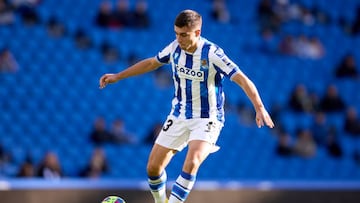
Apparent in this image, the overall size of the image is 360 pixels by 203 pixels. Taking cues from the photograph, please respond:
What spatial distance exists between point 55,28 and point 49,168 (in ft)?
13.9

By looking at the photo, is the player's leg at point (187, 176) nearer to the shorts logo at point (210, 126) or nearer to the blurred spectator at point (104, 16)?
the shorts logo at point (210, 126)

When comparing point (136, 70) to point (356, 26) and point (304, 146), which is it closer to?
point (304, 146)

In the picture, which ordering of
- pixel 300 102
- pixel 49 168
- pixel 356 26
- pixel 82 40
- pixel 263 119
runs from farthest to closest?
pixel 356 26 → pixel 300 102 → pixel 82 40 → pixel 49 168 → pixel 263 119

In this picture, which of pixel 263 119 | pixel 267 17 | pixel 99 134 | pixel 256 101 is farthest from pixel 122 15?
pixel 263 119

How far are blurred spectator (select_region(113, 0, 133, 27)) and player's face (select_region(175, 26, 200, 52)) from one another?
10.4m

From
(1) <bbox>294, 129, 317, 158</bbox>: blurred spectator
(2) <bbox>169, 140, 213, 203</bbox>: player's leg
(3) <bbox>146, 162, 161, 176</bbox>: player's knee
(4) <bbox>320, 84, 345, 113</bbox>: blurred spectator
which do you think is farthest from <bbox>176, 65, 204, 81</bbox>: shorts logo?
(4) <bbox>320, 84, 345, 113</bbox>: blurred spectator

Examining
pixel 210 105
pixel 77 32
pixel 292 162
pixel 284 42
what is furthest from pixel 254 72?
pixel 210 105

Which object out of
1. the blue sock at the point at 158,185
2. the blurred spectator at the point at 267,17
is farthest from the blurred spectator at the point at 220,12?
the blue sock at the point at 158,185

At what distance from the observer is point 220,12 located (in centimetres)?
1922

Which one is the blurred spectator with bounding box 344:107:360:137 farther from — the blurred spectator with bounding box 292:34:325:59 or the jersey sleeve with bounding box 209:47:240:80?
the jersey sleeve with bounding box 209:47:240:80

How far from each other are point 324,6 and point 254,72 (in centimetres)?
318

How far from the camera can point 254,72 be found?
18.6 m

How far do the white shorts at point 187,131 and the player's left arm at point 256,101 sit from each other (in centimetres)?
54

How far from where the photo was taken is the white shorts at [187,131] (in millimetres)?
7926
